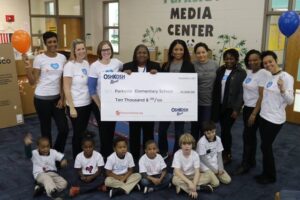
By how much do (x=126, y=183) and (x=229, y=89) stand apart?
1.48 m

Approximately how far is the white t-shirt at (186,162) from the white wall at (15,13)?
19.5 feet

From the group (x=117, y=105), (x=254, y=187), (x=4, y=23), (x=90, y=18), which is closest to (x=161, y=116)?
(x=117, y=105)

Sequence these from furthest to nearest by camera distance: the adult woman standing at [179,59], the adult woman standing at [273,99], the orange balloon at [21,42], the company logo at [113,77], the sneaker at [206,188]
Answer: the orange balloon at [21,42], the adult woman standing at [179,59], the company logo at [113,77], the sneaker at [206,188], the adult woman standing at [273,99]

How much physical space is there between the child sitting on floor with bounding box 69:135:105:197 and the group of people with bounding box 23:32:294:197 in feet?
0.50

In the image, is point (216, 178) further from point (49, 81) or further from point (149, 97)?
point (49, 81)

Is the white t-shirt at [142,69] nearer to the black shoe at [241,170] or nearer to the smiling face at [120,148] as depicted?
the smiling face at [120,148]

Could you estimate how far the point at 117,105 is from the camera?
10.5 feet

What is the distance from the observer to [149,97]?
3.26 meters

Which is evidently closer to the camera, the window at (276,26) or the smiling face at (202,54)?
the smiling face at (202,54)

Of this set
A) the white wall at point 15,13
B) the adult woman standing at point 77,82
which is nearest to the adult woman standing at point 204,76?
the adult woman standing at point 77,82

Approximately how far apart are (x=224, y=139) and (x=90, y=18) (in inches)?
261

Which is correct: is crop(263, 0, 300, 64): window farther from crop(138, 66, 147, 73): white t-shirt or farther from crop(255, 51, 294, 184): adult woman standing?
crop(138, 66, 147, 73): white t-shirt

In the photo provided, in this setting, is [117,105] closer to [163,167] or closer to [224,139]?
[163,167]

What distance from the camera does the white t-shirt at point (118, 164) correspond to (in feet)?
9.82
